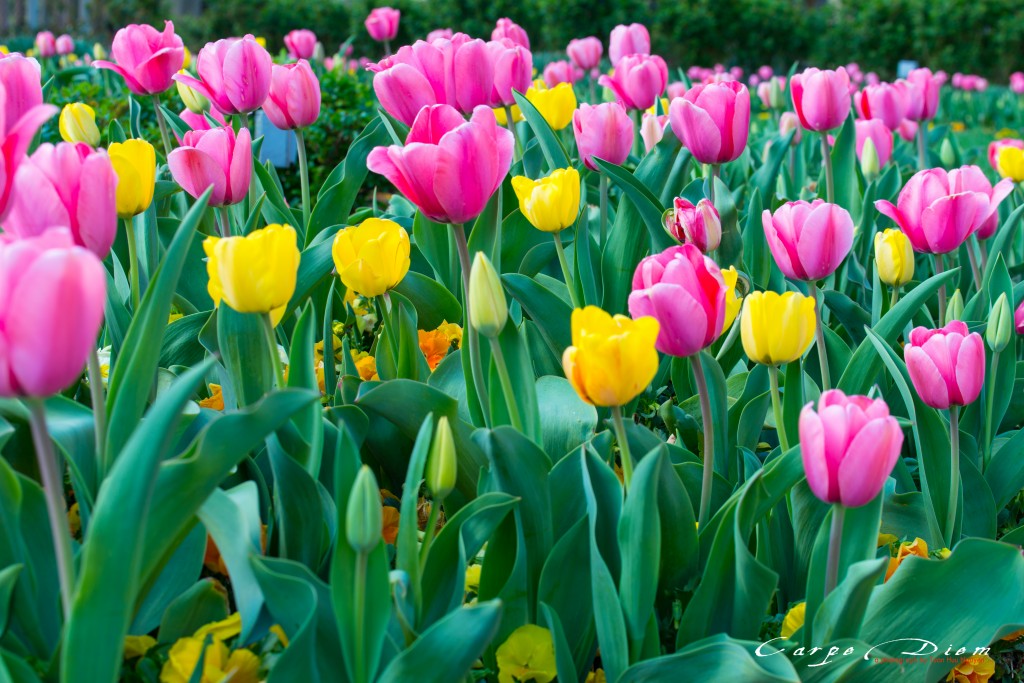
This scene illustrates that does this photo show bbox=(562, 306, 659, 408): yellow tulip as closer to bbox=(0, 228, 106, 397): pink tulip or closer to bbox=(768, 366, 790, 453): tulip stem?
bbox=(768, 366, 790, 453): tulip stem

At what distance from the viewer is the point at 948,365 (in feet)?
3.88

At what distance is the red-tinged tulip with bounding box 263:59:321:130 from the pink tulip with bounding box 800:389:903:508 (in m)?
1.29

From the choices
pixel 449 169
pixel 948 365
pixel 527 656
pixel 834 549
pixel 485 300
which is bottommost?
pixel 527 656

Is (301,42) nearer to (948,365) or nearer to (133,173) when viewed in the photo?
(133,173)

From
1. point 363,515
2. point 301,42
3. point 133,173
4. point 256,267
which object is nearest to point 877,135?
point 133,173

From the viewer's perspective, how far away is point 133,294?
1.53 m

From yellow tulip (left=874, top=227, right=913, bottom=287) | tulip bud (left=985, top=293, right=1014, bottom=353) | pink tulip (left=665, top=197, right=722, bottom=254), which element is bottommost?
tulip bud (left=985, top=293, right=1014, bottom=353)

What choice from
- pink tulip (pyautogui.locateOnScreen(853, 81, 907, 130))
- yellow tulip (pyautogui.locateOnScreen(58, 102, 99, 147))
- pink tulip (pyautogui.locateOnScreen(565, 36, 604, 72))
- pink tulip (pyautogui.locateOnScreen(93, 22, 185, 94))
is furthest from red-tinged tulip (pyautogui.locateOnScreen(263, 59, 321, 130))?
pink tulip (pyautogui.locateOnScreen(565, 36, 604, 72))

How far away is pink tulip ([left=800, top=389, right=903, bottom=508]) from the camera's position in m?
0.92

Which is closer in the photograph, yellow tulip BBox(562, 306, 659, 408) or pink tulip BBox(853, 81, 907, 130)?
yellow tulip BBox(562, 306, 659, 408)

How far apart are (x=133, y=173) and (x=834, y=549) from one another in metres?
0.97

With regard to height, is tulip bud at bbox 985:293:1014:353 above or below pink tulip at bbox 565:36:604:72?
below

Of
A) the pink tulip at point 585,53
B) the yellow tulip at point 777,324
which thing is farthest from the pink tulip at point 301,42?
the yellow tulip at point 777,324

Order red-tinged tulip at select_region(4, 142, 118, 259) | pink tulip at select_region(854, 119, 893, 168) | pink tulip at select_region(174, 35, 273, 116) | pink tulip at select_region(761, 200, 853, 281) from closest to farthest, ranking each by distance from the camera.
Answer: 1. red-tinged tulip at select_region(4, 142, 118, 259)
2. pink tulip at select_region(761, 200, 853, 281)
3. pink tulip at select_region(174, 35, 273, 116)
4. pink tulip at select_region(854, 119, 893, 168)
